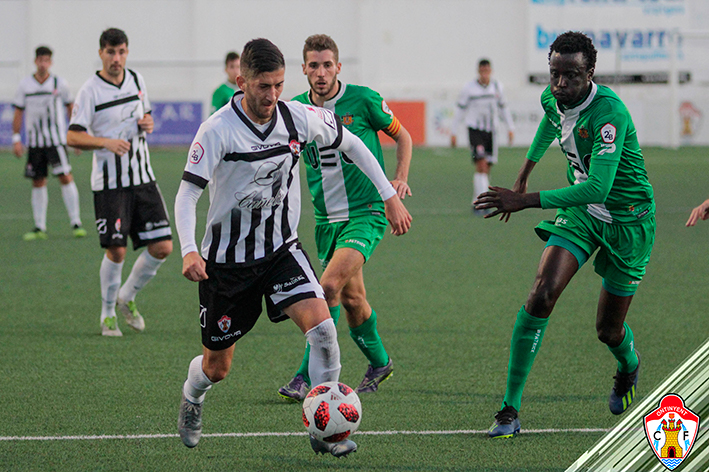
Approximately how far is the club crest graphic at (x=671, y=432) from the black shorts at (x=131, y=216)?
4296mm

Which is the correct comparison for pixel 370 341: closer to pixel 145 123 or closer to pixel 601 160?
pixel 601 160

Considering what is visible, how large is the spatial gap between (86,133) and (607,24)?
93.0ft

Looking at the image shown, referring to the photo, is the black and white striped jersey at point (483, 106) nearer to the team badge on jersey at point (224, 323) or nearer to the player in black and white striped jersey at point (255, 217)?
the player in black and white striped jersey at point (255, 217)

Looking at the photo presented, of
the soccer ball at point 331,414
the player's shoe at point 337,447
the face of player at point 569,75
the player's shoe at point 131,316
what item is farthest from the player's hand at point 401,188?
the player's shoe at point 131,316

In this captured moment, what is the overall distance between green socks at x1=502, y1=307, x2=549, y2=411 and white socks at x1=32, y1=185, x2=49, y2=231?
28.7ft

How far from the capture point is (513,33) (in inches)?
1320

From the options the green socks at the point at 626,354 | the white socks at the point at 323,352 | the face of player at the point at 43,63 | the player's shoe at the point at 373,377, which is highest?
the face of player at the point at 43,63

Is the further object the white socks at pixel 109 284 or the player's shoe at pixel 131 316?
the player's shoe at pixel 131 316

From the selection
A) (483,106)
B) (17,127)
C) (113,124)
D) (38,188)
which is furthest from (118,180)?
(483,106)

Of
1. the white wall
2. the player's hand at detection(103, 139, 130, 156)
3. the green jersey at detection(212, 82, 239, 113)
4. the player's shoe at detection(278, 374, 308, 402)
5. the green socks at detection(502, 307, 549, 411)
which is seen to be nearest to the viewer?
the green socks at detection(502, 307, 549, 411)

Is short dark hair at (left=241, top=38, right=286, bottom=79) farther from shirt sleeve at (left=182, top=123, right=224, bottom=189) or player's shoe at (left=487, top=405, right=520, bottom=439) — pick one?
player's shoe at (left=487, top=405, right=520, bottom=439)

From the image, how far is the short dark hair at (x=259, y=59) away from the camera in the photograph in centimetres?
377

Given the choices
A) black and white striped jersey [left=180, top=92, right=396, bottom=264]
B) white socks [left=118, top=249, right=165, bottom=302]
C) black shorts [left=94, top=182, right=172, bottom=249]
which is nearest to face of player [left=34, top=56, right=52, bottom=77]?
black shorts [left=94, top=182, right=172, bottom=249]

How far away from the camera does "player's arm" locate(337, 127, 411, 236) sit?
160 inches
